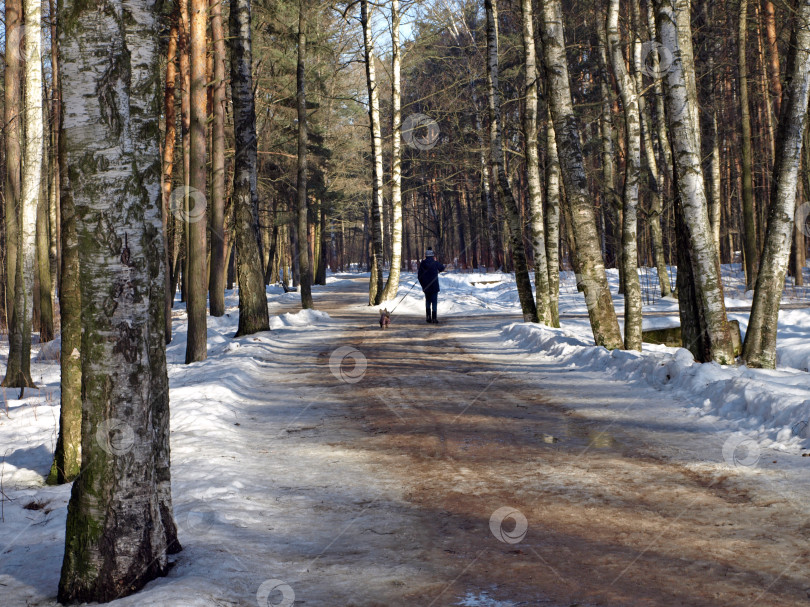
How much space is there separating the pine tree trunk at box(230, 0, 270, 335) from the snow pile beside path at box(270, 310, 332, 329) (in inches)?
85.0

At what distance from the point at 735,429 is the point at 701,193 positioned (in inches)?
191

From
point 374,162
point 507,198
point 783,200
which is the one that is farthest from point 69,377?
point 374,162

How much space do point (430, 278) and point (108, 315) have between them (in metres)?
15.5

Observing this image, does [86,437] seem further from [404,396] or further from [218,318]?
[218,318]

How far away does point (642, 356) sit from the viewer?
10125 millimetres

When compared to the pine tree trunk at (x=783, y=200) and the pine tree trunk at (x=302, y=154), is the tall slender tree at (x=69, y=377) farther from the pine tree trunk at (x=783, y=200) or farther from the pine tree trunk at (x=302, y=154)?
the pine tree trunk at (x=302, y=154)

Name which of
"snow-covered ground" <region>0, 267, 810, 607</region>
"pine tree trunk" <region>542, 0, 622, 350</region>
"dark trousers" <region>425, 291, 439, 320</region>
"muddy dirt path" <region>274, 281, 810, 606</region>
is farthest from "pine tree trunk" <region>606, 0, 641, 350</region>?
"dark trousers" <region>425, 291, 439, 320</region>

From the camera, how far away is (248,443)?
23.8 ft

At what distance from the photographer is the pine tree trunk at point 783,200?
10797mm

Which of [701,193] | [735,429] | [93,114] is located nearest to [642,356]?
[701,193]

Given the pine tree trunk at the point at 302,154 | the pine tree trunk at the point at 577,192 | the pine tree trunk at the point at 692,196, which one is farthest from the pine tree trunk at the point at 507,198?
the pine tree trunk at the point at 302,154

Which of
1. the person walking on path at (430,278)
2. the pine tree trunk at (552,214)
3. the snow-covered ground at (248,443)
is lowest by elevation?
the snow-covered ground at (248,443)

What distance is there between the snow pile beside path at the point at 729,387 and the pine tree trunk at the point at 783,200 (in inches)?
93.0

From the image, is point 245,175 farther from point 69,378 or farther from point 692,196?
point 69,378
